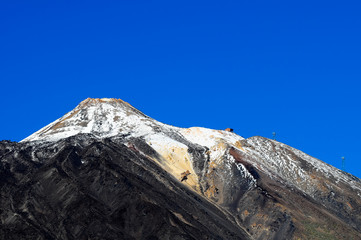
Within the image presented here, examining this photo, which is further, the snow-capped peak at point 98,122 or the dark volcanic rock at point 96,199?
the snow-capped peak at point 98,122

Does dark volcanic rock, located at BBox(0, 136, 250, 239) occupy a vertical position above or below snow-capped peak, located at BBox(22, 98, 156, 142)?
below

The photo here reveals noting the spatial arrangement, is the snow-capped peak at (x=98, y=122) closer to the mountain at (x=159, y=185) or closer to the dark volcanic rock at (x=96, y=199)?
the mountain at (x=159, y=185)

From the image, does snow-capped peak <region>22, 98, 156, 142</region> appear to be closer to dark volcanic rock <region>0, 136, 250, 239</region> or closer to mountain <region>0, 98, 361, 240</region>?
mountain <region>0, 98, 361, 240</region>

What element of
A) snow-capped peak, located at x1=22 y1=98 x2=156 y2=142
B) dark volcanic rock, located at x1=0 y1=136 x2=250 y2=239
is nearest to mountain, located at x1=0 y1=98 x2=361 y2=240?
dark volcanic rock, located at x1=0 y1=136 x2=250 y2=239

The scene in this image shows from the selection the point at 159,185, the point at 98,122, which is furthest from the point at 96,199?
the point at 98,122

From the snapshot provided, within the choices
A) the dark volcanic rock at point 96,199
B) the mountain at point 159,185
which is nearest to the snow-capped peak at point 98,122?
the mountain at point 159,185

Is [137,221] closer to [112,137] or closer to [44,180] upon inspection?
[44,180]

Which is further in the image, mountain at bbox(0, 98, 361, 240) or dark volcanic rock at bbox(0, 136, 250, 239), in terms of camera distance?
mountain at bbox(0, 98, 361, 240)

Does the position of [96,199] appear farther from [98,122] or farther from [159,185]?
[98,122]
